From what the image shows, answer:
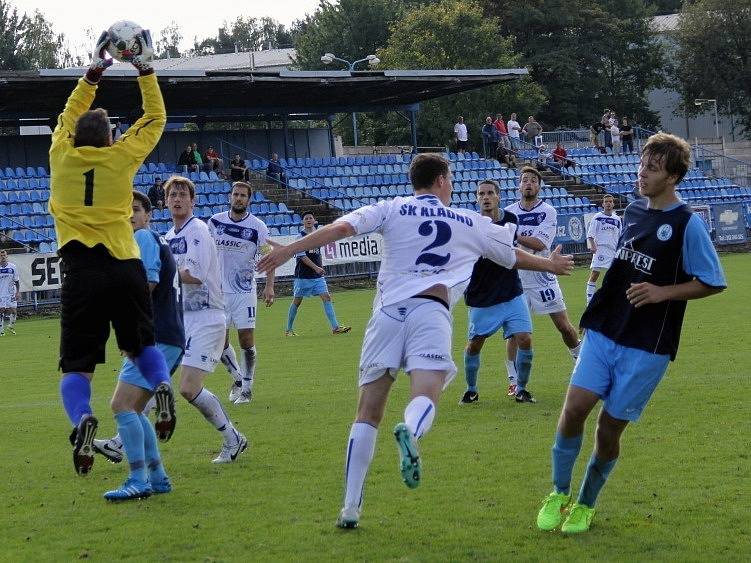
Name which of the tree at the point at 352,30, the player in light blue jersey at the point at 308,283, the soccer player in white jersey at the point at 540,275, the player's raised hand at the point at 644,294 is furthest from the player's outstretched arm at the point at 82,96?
the tree at the point at 352,30

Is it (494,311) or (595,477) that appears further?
(494,311)

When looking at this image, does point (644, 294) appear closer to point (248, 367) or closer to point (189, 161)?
point (248, 367)

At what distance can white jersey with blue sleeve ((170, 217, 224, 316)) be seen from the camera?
8977 millimetres

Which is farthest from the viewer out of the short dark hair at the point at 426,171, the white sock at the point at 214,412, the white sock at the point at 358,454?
the white sock at the point at 214,412

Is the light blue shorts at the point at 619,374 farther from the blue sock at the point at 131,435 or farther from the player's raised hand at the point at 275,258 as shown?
the blue sock at the point at 131,435

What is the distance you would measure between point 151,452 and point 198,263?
6.02 feet

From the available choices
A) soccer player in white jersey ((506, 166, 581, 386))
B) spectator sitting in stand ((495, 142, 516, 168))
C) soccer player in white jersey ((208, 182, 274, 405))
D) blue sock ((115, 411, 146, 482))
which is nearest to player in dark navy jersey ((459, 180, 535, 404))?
soccer player in white jersey ((506, 166, 581, 386))

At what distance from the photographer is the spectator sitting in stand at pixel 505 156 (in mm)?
44188

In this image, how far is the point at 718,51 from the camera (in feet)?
227

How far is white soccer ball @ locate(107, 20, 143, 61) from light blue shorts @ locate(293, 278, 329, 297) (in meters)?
14.0

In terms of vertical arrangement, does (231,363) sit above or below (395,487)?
below

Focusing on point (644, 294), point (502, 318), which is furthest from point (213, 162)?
point (644, 294)

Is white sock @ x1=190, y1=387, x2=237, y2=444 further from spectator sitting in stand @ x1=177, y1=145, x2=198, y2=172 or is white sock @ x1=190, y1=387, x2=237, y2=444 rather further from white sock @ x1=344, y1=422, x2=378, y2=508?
spectator sitting in stand @ x1=177, y1=145, x2=198, y2=172

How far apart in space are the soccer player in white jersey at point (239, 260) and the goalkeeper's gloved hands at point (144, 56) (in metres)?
5.61
